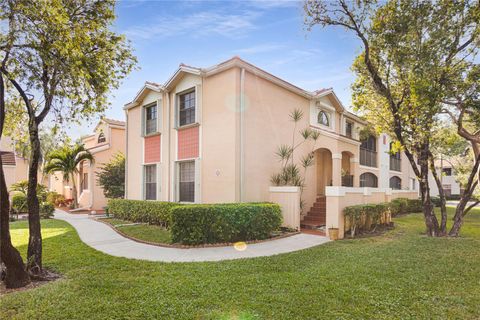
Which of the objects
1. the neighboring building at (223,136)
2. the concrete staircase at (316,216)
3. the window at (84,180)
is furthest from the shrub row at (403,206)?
the window at (84,180)

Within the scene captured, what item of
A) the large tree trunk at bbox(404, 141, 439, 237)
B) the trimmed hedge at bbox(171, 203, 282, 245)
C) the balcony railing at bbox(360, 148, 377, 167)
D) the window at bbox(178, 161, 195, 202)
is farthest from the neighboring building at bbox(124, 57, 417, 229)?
the balcony railing at bbox(360, 148, 377, 167)

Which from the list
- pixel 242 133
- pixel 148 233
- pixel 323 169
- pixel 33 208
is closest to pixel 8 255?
pixel 33 208

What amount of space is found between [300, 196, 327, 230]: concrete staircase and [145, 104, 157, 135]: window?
9722 mm

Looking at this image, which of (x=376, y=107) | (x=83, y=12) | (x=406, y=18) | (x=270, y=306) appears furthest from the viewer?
(x=376, y=107)

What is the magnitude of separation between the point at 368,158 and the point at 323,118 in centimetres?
776

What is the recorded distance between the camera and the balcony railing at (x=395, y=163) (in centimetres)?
2688

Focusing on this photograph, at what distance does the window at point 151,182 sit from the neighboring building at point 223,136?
0.06 m

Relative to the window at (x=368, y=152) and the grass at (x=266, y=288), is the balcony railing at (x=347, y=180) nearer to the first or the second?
the window at (x=368, y=152)

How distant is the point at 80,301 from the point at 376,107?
1253 centimetres

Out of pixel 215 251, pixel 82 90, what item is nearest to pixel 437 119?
pixel 215 251

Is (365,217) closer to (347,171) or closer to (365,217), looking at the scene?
(365,217)

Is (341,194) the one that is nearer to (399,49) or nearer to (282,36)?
(399,49)

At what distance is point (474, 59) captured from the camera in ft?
31.8

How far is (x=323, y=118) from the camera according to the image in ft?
57.0
